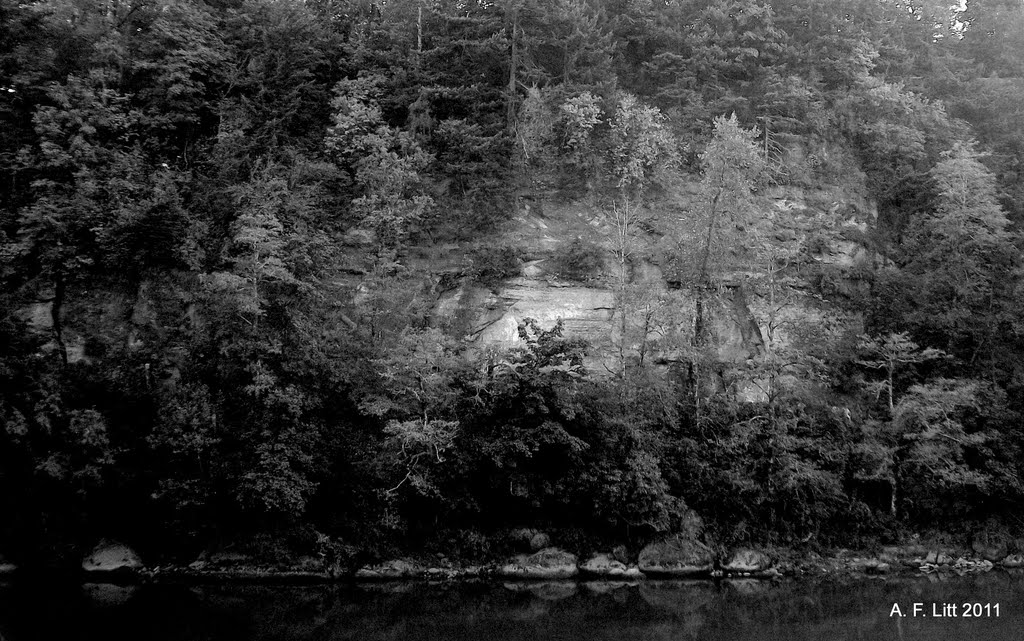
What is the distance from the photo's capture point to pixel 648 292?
24.5 meters

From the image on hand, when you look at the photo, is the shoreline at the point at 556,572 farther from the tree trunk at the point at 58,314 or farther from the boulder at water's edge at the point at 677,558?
the tree trunk at the point at 58,314

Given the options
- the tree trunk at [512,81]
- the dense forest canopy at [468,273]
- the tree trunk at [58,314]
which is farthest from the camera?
the tree trunk at [512,81]

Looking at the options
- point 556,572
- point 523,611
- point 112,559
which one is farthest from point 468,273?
point 112,559

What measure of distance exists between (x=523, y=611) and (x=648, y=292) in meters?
12.1

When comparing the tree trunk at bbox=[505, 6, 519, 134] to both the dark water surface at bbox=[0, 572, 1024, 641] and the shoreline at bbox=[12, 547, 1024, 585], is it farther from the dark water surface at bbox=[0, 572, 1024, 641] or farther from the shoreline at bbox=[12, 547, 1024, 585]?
the dark water surface at bbox=[0, 572, 1024, 641]

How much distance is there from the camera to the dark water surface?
1434cm

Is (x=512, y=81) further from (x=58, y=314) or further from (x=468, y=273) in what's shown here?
(x=58, y=314)

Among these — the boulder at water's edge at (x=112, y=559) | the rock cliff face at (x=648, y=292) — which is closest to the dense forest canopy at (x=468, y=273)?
the rock cliff face at (x=648, y=292)

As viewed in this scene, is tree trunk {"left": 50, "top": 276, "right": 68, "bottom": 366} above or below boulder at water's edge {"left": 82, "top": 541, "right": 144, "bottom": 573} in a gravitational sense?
above

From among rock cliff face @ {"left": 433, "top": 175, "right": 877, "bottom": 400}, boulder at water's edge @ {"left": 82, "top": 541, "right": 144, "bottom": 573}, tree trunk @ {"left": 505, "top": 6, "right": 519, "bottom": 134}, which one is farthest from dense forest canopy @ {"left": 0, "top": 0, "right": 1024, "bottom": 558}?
boulder at water's edge @ {"left": 82, "top": 541, "right": 144, "bottom": 573}

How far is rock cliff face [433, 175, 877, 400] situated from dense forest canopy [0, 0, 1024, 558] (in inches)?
11.9

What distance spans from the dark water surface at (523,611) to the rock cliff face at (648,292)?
7624 mm

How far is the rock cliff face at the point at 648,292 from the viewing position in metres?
24.2

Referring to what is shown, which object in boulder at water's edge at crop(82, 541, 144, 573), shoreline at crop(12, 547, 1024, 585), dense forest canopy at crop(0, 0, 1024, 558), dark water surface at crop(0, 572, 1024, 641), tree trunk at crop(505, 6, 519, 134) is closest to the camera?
dark water surface at crop(0, 572, 1024, 641)
